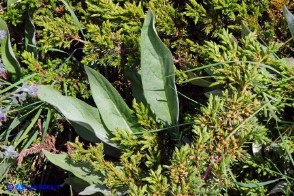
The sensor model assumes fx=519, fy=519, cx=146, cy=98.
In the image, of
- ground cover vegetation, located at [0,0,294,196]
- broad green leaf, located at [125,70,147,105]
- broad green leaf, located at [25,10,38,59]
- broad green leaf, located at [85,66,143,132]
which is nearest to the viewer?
ground cover vegetation, located at [0,0,294,196]

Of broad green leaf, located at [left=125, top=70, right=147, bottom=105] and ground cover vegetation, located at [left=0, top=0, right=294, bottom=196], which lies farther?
broad green leaf, located at [left=125, top=70, right=147, bottom=105]

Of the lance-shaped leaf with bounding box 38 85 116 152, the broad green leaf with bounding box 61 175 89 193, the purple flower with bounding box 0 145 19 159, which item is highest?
the lance-shaped leaf with bounding box 38 85 116 152

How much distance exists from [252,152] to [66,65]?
86cm

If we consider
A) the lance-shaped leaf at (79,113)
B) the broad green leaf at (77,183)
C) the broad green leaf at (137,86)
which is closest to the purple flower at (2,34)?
the lance-shaped leaf at (79,113)

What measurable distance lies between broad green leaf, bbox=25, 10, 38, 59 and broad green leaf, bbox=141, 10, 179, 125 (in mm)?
650

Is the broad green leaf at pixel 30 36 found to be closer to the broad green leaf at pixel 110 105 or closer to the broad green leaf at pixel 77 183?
the broad green leaf at pixel 110 105

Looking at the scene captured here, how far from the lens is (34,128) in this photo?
217 centimetres

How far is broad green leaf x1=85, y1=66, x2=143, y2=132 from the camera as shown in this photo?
1.87 meters

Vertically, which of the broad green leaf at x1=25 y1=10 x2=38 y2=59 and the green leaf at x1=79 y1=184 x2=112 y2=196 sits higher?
the broad green leaf at x1=25 y1=10 x2=38 y2=59

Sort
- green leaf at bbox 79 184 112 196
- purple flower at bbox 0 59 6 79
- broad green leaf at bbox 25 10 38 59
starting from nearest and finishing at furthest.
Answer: green leaf at bbox 79 184 112 196 < purple flower at bbox 0 59 6 79 < broad green leaf at bbox 25 10 38 59

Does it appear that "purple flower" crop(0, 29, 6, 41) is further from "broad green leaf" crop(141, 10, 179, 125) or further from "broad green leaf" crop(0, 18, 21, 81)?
"broad green leaf" crop(141, 10, 179, 125)

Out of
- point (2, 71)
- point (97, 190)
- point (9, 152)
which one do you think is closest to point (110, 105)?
point (97, 190)

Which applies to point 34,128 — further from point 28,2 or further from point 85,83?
point 28,2

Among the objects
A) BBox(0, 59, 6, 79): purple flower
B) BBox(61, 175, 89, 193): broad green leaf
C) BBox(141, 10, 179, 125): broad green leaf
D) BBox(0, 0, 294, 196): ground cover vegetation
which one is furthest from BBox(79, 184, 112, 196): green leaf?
BBox(0, 59, 6, 79): purple flower
